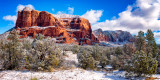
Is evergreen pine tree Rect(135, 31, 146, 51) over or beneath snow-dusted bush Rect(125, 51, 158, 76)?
over

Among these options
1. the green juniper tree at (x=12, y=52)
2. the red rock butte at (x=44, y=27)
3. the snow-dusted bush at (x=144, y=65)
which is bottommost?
the snow-dusted bush at (x=144, y=65)

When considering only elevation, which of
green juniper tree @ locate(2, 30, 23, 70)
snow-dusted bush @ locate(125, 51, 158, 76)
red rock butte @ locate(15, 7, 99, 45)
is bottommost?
snow-dusted bush @ locate(125, 51, 158, 76)

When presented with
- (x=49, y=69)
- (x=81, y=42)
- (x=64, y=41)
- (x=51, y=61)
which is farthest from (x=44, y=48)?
(x=81, y=42)

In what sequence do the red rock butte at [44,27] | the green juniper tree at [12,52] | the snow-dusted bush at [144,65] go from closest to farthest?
the snow-dusted bush at [144,65] → the green juniper tree at [12,52] → the red rock butte at [44,27]

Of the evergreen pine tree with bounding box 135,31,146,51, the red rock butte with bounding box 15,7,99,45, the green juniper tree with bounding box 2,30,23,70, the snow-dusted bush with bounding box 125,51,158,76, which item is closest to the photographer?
the snow-dusted bush with bounding box 125,51,158,76

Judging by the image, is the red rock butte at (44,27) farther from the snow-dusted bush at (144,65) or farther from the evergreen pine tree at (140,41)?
the snow-dusted bush at (144,65)

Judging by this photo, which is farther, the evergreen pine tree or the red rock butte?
the red rock butte

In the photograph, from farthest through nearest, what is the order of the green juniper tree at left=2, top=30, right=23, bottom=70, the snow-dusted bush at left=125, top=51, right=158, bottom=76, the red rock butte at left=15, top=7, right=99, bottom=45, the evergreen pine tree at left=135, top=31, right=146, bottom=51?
the red rock butte at left=15, top=7, right=99, bottom=45
the evergreen pine tree at left=135, top=31, right=146, bottom=51
the green juniper tree at left=2, top=30, right=23, bottom=70
the snow-dusted bush at left=125, top=51, right=158, bottom=76

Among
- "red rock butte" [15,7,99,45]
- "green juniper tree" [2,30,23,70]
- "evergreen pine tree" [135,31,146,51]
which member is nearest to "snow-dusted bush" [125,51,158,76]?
"evergreen pine tree" [135,31,146,51]

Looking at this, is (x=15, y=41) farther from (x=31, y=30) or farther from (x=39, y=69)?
(x=31, y=30)

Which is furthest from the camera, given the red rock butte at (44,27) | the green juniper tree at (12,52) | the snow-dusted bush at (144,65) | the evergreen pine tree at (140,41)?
the red rock butte at (44,27)

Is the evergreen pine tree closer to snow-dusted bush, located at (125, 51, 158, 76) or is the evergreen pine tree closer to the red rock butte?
snow-dusted bush, located at (125, 51, 158, 76)

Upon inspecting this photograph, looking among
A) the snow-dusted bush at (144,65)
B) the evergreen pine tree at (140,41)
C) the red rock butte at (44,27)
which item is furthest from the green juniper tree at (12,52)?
the red rock butte at (44,27)

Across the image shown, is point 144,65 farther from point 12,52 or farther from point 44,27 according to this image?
point 44,27
